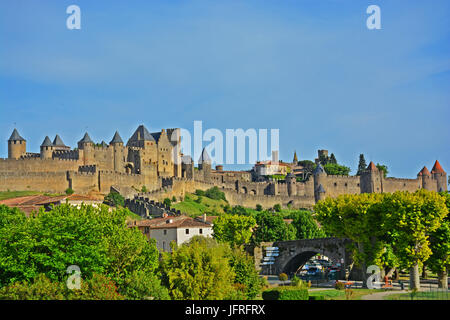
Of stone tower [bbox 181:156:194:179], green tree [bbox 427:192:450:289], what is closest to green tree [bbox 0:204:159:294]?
green tree [bbox 427:192:450:289]

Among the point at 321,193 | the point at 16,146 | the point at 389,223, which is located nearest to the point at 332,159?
the point at 321,193

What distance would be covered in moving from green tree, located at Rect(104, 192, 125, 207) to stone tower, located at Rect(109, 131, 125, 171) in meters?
13.1

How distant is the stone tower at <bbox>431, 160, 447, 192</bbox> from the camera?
14764 centimetres

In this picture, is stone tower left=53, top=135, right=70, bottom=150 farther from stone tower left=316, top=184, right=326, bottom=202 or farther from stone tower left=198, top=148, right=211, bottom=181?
stone tower left=316, top=184, right=326, bottom=202

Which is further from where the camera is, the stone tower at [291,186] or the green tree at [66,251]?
the stone tower at [291,186]

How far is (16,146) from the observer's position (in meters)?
105

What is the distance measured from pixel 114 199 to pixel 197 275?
52.1m

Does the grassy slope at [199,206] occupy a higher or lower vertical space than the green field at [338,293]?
higher

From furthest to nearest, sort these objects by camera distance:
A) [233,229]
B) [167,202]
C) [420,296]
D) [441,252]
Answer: [167,202], [233,229], [441,252], [420,296]

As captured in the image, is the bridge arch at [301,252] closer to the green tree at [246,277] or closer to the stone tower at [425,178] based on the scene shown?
the green tree at [246,277]

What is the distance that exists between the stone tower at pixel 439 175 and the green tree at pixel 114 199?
3057 inches

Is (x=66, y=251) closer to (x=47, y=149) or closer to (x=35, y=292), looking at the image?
(x=35, y=292)

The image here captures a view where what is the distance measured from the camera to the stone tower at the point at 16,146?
105 m

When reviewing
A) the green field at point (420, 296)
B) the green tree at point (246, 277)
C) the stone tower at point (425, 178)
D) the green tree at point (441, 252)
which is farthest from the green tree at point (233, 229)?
the stone tower at point (425, 178)
